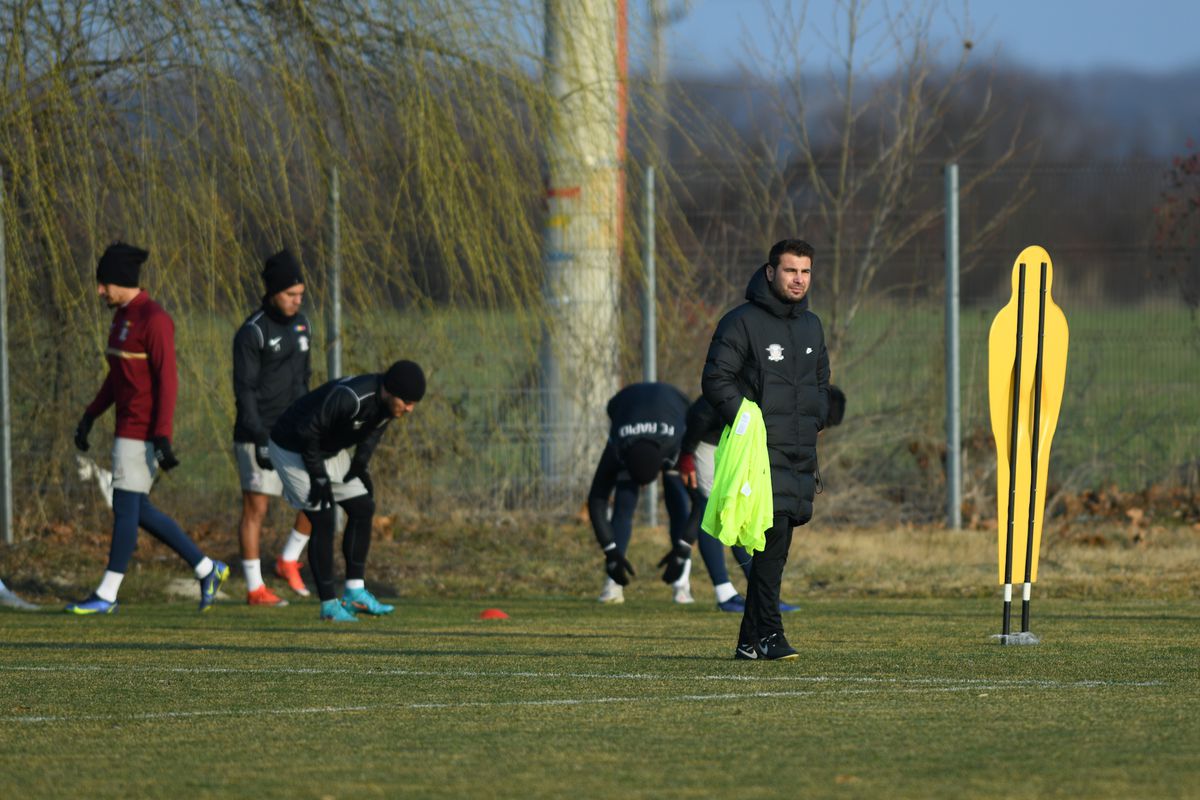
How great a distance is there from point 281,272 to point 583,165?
1800mm

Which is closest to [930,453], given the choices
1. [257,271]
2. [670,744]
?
[257,271]

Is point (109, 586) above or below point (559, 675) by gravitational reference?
below

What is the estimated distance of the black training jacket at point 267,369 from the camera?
12.0m

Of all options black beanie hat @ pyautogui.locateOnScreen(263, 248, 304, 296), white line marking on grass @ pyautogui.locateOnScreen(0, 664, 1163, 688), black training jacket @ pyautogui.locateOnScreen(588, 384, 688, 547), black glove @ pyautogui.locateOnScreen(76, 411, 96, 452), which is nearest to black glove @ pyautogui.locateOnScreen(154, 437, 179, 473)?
black glove @ pyautogui.locateOnScreen(76, 411, 96, 452)

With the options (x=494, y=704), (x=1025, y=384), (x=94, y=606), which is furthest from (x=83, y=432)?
(x=1025, y=384)

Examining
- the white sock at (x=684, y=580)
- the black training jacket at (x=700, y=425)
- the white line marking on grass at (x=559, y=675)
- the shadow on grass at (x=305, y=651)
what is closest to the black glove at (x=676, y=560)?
the white sock at (x=684, y=580)

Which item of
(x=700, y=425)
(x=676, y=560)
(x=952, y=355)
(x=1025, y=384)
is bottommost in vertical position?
(x=676, y=560)

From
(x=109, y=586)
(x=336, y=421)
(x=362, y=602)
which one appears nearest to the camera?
(x=336, y=421)

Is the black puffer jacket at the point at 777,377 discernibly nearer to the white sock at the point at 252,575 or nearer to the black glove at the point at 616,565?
the black glove at the point at 616,565

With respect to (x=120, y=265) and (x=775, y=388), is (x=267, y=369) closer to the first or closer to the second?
(x=120, y=265)

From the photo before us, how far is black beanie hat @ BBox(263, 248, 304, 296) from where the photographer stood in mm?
10719

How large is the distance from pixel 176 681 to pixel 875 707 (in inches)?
120

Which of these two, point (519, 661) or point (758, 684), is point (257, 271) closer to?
point (519, 661)

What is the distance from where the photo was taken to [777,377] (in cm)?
885
